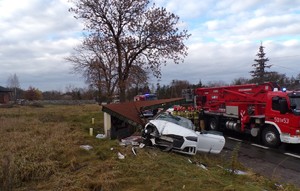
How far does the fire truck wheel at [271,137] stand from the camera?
14867 millimetres

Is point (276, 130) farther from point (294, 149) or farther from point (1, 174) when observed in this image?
point (1, 174)

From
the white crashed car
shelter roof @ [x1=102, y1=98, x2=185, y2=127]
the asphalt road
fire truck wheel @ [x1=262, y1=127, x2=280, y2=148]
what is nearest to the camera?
the asphalt road

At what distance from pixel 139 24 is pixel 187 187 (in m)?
21.6

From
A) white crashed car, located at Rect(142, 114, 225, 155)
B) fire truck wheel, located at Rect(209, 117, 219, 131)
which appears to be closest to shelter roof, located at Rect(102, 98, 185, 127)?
white crashed car, located at Rect(142, 114, 225, 155)

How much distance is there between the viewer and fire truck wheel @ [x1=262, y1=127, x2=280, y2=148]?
48.8 ft

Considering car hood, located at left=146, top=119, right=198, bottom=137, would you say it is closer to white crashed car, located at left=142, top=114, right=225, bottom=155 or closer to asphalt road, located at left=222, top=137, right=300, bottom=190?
white crashed car, located at left=142, top=114, right=225, bottom=155

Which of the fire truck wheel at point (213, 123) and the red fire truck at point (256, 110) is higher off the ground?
the red fire truck at point (256, 110)

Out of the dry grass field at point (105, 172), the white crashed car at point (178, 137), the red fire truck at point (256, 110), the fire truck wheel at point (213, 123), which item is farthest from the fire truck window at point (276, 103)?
the dry grass field at point (105, 172)

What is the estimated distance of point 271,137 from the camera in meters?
15.1

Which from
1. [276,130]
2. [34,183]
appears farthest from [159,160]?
Result: [276,130]

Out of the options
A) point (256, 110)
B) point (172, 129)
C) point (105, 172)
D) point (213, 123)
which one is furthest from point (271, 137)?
point (105, 172)

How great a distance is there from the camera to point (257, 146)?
15477mm

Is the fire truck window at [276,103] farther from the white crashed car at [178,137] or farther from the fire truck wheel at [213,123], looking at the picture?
the fire truck wheel at [213,123]

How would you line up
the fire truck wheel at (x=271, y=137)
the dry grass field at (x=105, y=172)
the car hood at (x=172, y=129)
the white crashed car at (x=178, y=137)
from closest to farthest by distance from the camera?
the dry grass field at (x=105, y=172) → the white crashed car at (x=178, y=137) → the car hood at (x=172, y=129) → the fire truck wheel at (x=271, y=137)
